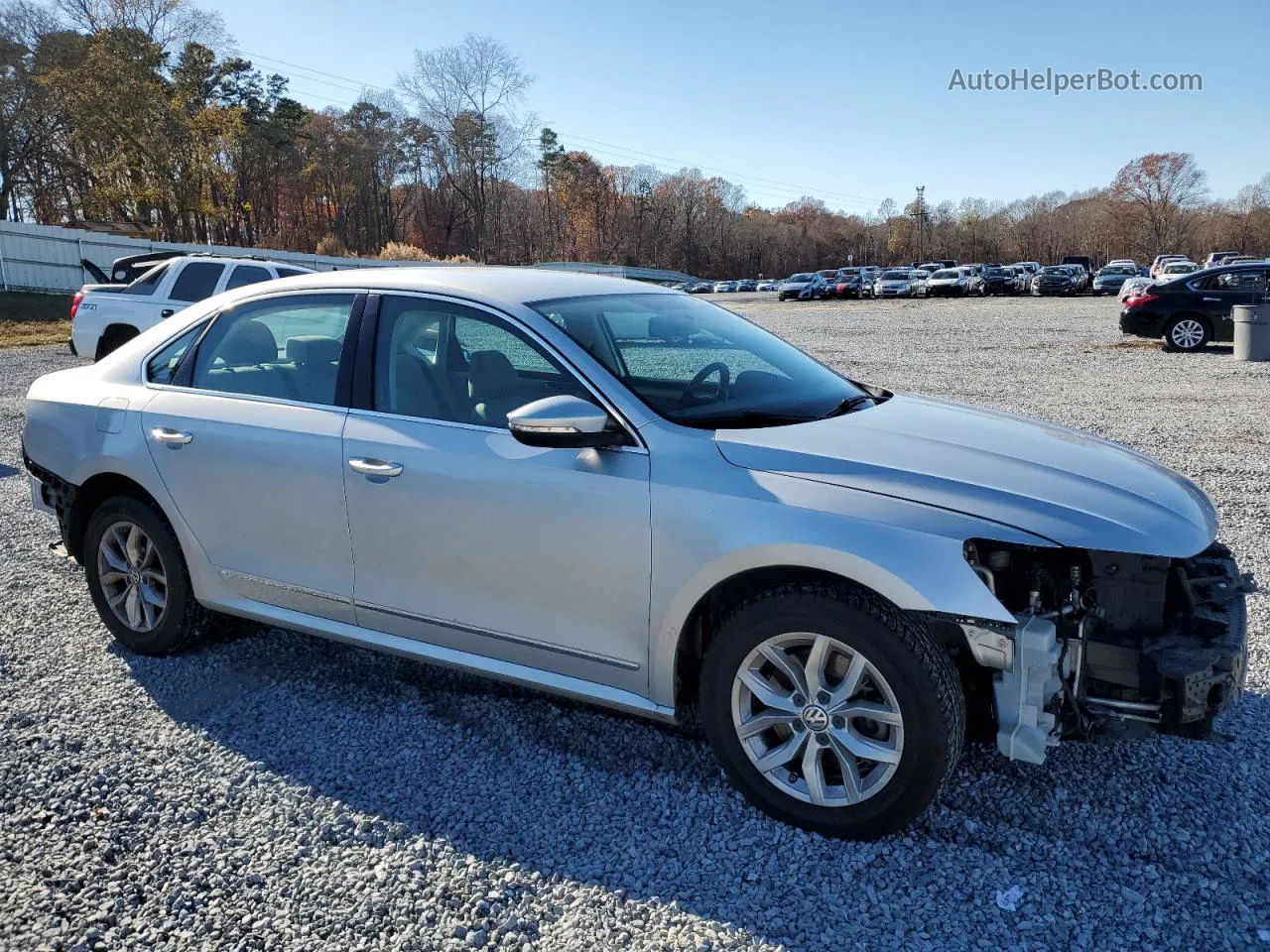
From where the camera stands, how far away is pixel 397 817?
3047 mm

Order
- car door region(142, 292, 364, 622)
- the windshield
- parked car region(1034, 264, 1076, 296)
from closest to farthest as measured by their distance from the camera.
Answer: the windshield
car door region(142, 292, 364, 622)
parked car region(1034, 264, 1076, 296)

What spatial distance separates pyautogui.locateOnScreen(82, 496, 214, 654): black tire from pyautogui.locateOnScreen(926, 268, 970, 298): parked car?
171 feet

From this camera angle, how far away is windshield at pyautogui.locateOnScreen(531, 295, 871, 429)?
3.34 meters

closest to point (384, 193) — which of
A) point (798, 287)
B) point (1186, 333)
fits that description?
point (798, 287)

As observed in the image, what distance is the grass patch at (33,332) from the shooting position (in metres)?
21.9

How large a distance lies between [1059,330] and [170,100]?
43.8 meters

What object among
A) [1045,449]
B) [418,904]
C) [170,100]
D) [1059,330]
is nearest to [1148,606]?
[1045,449]

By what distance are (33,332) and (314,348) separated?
24309 mm

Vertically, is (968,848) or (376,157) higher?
(376,157)

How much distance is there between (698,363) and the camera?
12.1ft

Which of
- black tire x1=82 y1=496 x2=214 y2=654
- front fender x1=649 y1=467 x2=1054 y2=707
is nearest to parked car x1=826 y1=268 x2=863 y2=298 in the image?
black tire x1=82 y1=496 x2=214 y2=654

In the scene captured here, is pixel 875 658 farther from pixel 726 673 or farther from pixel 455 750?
pixel 455 750

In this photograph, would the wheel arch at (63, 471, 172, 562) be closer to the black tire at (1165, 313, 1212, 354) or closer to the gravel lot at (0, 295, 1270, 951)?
the gravel lot at (0, 295, 1270, 951)

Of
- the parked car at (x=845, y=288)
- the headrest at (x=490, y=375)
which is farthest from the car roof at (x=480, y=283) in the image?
the parked car at (x=845, y=288)
